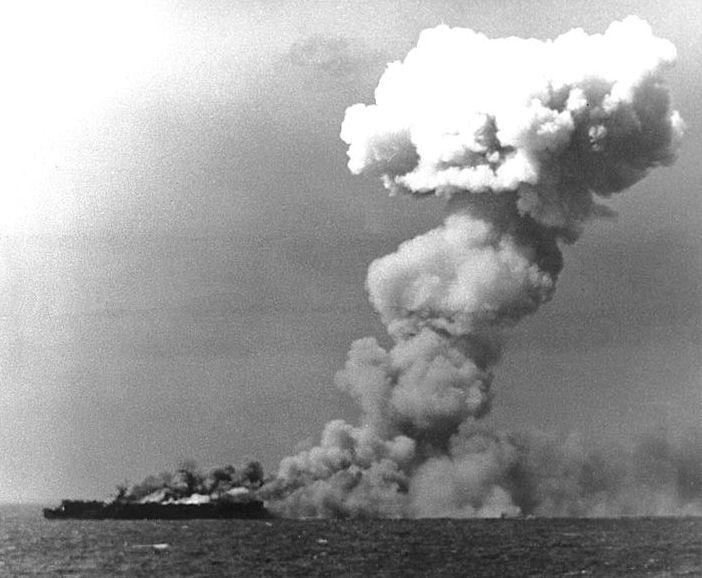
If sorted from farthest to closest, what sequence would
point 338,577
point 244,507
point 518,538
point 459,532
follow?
point 244,507 → point 459,532 → point 518,538 → point 338,577

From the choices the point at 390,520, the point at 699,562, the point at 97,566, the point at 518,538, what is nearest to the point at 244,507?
the point at 390,520

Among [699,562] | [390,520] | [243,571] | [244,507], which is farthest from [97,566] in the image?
[244,507]

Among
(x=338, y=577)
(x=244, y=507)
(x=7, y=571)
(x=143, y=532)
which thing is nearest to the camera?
(x=338, y=577)

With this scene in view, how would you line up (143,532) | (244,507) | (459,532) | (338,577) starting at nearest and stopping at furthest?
(338,577) → (459,532) → (143,532) → (244,507)

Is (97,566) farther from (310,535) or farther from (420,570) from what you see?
(310,535)

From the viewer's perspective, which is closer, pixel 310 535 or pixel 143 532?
pixel 310 535

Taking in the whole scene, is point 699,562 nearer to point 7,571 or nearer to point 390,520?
point 7,571
